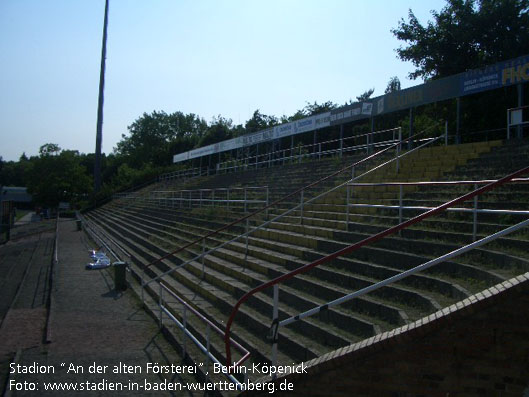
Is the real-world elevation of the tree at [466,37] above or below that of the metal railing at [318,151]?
above

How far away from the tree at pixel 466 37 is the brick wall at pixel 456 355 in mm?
21663

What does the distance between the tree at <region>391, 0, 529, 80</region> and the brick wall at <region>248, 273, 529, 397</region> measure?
21.7 metres

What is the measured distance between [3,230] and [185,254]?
20486 mm


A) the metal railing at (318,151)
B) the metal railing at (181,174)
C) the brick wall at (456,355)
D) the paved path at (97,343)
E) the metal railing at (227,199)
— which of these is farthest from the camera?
the metal railing at (181,174)

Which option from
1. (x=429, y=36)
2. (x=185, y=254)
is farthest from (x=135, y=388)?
(x=429, y=36)

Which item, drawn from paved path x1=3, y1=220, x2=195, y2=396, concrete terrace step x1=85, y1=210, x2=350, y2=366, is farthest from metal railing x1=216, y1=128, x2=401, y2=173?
paved path x1=3, y1=220, x2=195, y2=396

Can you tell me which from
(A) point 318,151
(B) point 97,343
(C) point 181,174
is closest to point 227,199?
(B) point 97,343

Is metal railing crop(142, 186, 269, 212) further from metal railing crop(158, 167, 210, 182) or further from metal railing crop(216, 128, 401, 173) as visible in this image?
metal railing crop(158, 167, 210, 182)

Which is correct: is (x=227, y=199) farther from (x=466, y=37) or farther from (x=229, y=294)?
(x=466, y=37)

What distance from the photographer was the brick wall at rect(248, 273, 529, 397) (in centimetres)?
376

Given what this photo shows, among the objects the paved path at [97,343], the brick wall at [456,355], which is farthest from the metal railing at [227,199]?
the brick wall at [456,355]

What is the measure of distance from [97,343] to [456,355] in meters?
5.99

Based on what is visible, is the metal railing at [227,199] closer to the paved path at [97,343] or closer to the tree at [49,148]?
the paved path at [97,343]

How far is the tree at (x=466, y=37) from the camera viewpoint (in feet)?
74.1
